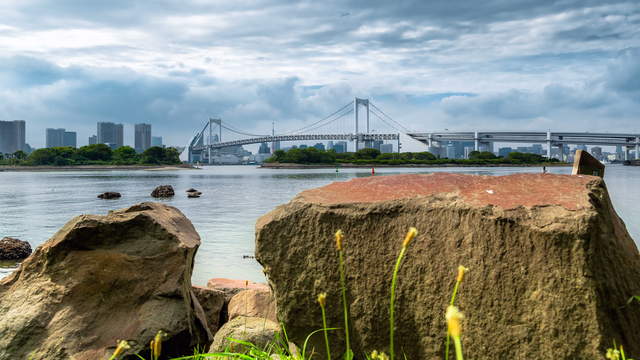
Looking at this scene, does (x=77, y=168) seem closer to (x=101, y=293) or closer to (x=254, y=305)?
(x=254, y=305)

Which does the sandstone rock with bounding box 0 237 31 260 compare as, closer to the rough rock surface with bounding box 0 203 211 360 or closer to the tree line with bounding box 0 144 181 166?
the rough rock surface with bounding box 0 203 211 360

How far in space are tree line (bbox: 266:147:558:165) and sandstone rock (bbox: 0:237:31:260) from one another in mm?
81619

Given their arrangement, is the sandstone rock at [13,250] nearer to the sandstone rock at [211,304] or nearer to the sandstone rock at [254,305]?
the sandstone rock at [211,304]

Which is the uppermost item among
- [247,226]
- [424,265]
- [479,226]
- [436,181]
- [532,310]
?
[436,181]

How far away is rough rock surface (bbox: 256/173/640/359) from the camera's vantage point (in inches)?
87.6

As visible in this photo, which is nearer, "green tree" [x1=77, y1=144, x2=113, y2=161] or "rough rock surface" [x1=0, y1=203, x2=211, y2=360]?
"rough rock surface" [x1=0, y1=203, x2=211, y2=360]

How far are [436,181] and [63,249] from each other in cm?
228

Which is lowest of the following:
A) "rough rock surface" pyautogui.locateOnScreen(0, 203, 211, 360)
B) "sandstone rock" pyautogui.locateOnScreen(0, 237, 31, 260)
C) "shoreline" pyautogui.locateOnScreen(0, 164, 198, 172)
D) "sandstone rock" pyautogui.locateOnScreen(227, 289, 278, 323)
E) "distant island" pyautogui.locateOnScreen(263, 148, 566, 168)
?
"sandstone rock" pyautogui.locateOnScreen(0, 237, 31, 260)

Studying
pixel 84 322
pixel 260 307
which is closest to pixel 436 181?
pixel 260 307

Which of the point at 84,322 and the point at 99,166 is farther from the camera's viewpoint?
the point at 99,166

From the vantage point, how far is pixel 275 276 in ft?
8.56

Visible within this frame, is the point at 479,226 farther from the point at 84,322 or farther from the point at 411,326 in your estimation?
the point at 84,322

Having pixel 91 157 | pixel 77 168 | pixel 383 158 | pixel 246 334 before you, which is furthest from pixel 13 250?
pixel 91 157

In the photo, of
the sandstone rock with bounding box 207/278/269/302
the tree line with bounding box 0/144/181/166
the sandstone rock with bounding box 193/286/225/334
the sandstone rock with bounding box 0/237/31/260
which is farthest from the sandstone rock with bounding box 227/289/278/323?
the tree line with bounding box 0/144/181/166
